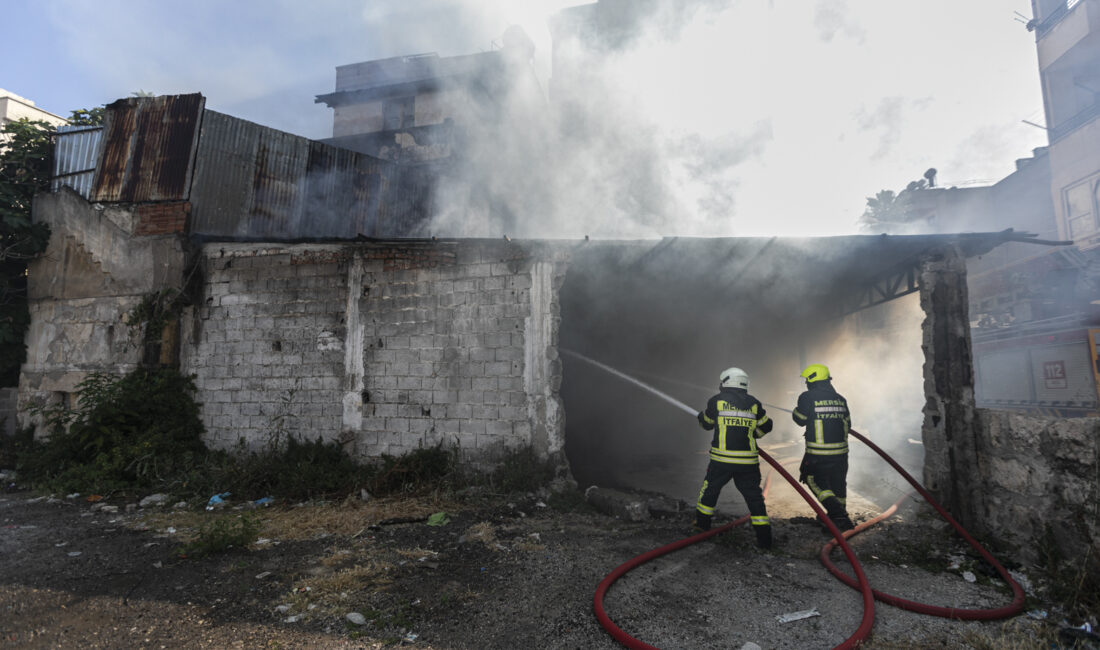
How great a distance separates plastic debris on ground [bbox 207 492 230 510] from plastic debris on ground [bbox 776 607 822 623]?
5952 millimetres

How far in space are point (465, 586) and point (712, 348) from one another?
39.1 ft

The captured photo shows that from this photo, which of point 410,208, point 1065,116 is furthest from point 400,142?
point 1065,116

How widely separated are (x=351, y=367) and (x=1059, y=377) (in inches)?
550

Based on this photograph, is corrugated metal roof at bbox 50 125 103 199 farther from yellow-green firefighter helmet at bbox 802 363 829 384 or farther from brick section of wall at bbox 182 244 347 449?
yellow-green firefighter helmet at bbox 802 363 829 384

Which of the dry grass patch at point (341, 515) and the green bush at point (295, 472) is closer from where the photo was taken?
the dry grass patch at point (341, 515)

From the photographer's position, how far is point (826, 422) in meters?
4.68

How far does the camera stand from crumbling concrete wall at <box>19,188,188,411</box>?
7.69m

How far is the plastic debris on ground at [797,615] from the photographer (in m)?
3.01

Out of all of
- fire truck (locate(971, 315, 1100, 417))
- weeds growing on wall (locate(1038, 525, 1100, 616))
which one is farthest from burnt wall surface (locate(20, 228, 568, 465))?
fire truck (locate(971, 315, 1100, 417))

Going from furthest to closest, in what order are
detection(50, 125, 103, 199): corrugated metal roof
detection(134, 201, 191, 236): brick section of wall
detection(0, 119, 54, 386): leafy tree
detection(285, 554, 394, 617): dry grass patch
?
detection(50, 125, 103, 199): corrugated metal roof → detection(0, 119, 54, 386): leafy tree → detection(134, 201, 191, 236): brick section of wall → detection(285, 554, 394, 617): dry grass patch

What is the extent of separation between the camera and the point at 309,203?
33.8 feet

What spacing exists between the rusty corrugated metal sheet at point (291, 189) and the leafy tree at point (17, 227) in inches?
107

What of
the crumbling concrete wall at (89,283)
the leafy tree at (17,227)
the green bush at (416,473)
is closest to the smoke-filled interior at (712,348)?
the green bush at (416,473)

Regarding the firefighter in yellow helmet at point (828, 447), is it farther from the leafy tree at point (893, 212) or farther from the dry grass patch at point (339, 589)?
the leafy tree at point (893, 212)
